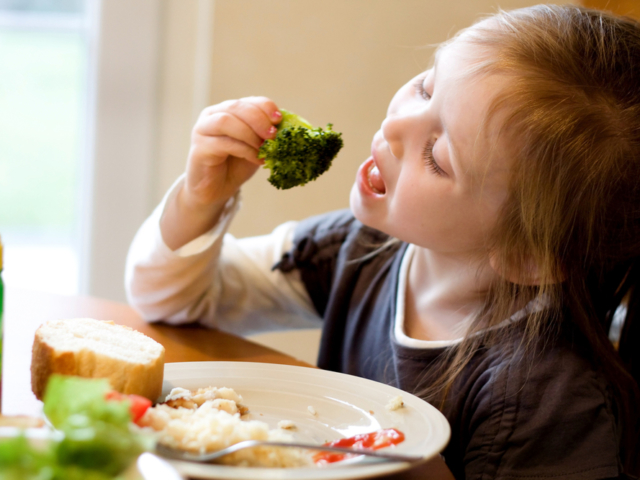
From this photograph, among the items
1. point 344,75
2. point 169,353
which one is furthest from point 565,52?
point 344,75

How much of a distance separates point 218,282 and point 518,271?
1.88 ft

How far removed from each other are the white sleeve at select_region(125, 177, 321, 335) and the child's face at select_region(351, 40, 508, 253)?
0.99ft

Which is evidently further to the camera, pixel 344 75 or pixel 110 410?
pixel 344 75

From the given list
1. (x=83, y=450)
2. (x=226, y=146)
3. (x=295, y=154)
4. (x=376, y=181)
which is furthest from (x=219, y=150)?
(x=83, y=450)

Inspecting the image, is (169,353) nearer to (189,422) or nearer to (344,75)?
(189,422)

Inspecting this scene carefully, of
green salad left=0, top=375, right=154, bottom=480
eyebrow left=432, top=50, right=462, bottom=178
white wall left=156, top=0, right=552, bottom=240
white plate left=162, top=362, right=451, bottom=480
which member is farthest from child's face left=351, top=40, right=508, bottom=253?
white wall left=156, top=0, right=552, bottom=240

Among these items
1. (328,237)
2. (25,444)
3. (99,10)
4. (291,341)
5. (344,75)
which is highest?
(99,10)

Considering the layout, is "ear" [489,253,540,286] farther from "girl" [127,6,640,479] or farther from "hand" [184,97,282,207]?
"hand" [184,97,282,207]

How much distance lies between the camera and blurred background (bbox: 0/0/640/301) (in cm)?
189

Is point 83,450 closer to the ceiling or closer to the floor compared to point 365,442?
closer to the ceiling

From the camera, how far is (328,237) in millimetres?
1299

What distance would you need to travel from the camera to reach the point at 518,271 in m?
1.01

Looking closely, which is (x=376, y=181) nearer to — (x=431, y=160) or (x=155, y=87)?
(x=431, y=160)

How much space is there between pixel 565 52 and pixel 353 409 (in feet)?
1.98
